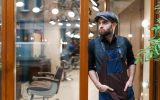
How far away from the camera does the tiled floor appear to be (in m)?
3.07

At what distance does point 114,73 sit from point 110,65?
9cm

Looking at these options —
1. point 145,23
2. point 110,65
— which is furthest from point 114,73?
point 145,23

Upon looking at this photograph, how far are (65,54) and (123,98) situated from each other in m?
0.92

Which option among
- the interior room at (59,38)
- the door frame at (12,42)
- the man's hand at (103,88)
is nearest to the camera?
the man's hand at (103,88)

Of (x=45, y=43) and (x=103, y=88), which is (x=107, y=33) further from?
(x=45, y=43)

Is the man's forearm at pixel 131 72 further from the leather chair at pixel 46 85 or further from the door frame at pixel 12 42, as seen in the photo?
the leather chair at pixel 46 85

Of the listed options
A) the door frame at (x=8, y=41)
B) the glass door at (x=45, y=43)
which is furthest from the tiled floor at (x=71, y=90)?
the door frame at (x=8, y=41)

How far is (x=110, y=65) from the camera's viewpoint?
2693 mm

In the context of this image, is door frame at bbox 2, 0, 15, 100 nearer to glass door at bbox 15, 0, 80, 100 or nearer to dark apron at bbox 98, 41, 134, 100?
glass door at bbox 15, 0, 80, 100

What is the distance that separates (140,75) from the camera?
3.25m

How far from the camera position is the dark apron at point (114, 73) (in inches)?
106

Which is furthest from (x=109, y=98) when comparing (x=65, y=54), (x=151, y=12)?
(x=151, y=12)

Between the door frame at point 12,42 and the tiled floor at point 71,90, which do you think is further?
the tiled floor at point 71,90

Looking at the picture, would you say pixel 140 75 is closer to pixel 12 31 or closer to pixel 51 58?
pixel 51 58
